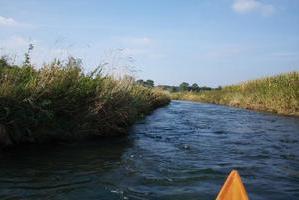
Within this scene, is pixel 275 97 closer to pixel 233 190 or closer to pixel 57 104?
pixel 57 104

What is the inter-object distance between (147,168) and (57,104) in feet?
10.4

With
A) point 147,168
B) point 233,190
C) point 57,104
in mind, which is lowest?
point 147,168

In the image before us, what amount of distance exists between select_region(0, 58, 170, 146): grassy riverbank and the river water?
44 cm

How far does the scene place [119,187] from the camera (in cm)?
738

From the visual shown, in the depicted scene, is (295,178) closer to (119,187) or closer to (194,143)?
(119,187)

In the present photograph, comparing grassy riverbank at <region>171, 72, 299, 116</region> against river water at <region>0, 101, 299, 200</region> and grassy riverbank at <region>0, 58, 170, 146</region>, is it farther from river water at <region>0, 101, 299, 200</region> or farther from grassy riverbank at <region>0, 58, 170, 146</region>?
grassy riverbank at <region>0, 58, 170, 146</region>

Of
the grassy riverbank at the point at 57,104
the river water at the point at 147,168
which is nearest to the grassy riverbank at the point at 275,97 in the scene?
the river water at the point at 147,168

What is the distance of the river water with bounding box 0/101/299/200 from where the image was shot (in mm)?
7117

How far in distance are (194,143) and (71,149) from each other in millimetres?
4080

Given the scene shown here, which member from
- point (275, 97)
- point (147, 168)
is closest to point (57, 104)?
point (147, 168)

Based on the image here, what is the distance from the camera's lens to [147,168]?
29.3ft

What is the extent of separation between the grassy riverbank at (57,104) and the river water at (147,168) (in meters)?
0.44

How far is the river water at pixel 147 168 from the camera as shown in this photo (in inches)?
280

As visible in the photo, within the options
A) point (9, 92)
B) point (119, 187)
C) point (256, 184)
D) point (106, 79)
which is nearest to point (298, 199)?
point (256, 184)
